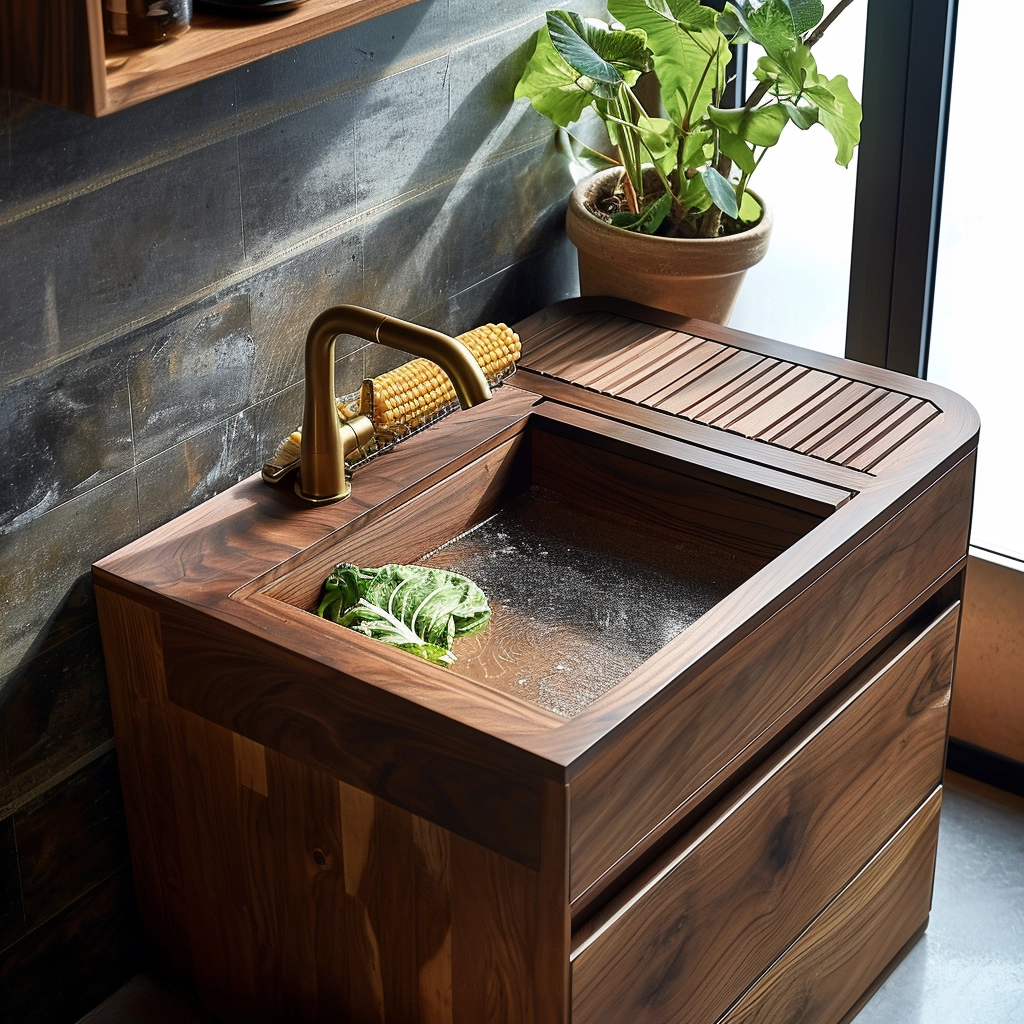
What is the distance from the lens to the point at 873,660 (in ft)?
6.08

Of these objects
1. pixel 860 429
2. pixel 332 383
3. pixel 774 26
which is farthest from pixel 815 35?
pixel 332 383

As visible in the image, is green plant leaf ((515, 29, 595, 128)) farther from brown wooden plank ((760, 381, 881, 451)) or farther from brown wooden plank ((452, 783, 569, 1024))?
brown wooden plank ((452, 783, 569, 1024))

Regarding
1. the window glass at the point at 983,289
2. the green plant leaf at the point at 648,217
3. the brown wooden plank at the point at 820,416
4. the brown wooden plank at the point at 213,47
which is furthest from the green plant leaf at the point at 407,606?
the window glass at the point at 983,289

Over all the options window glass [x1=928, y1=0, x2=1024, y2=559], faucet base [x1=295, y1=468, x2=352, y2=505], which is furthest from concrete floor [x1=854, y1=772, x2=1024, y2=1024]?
faucet base [x1=295, y1=468, x2=352, y2=505]

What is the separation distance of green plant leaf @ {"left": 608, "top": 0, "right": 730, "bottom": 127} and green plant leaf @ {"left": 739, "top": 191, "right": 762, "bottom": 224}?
0.17 metres

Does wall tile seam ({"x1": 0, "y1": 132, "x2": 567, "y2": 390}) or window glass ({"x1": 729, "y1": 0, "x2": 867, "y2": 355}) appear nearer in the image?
wall tile seam ({"x1": 0, "y1": 132, "x2": 567, "y2": 390})

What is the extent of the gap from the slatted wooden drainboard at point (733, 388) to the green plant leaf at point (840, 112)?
0.99 feet

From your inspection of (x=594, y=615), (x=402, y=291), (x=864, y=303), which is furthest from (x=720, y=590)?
(x=864, y=303)

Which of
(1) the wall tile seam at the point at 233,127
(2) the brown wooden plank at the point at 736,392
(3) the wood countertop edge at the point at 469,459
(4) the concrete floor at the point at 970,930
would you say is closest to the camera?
(3) the wood countertop edge at the point at 469,459

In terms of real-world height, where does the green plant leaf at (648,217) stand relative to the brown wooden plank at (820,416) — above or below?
above

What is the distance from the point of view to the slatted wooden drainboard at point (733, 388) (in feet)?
6.08

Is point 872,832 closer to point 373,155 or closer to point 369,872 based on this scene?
point 369,872

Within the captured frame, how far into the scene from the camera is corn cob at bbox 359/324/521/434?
1.75m

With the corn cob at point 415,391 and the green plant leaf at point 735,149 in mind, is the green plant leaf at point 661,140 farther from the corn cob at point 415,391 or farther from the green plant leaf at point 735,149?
the corn cob at point 415,391
